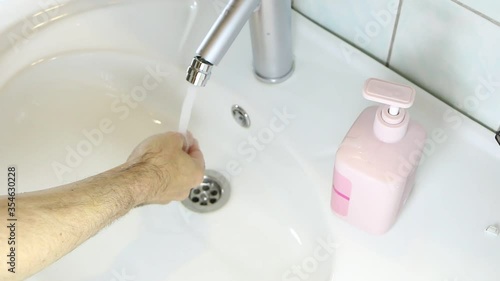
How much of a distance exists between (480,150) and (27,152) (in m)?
0.55

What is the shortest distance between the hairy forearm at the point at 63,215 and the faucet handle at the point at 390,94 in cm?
24

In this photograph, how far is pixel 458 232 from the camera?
58 cm

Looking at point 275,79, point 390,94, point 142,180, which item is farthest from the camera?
point 275,79

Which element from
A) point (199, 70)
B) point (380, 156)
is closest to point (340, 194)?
point (380, 156)

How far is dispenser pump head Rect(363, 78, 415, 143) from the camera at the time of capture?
1.58 ft

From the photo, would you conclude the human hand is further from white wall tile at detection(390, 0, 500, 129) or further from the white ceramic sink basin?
white wall tile at detection(390, 0, 500, 129)

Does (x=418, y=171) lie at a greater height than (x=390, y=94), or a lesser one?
lesser

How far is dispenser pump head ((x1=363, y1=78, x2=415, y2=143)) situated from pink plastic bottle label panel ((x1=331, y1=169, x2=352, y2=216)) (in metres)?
0.05

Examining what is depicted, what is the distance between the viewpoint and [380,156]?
518mm

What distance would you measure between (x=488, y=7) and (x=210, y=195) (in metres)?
0.40

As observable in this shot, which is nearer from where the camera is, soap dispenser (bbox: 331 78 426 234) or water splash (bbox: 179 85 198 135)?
soap dispenser (bbox: 331 78 426 234)

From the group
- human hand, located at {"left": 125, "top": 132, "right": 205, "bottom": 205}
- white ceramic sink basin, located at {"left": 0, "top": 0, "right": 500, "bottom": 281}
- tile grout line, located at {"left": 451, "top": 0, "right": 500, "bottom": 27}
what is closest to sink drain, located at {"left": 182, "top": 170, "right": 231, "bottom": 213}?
white ceramic sink basin, located at {"left": 0, "top": 0, "right": 500, "bottom": 281}

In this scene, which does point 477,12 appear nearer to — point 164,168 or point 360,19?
point 360,19

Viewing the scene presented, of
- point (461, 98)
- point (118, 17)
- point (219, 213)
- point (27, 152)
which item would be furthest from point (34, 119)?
point (461, 98)
